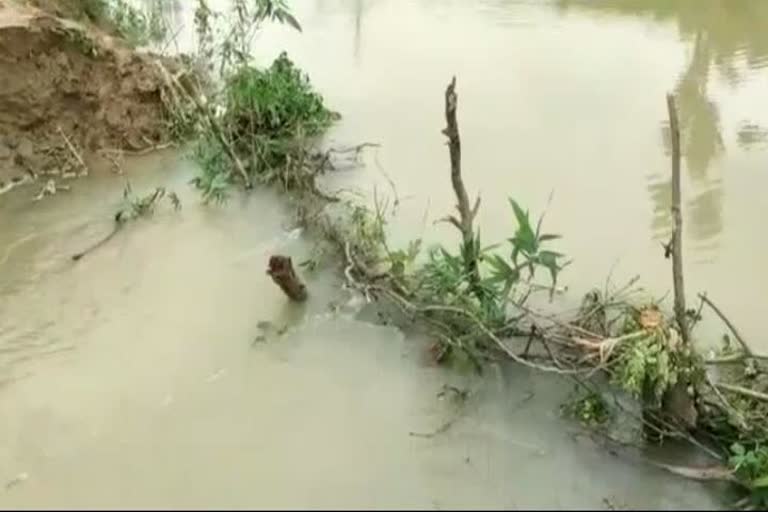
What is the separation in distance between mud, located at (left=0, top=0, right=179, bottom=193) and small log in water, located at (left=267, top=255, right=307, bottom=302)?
2175mm

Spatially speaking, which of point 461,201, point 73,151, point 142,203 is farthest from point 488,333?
point 73,151

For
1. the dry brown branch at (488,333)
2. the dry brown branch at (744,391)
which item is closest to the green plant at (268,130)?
the dry brown branch at (488,333)

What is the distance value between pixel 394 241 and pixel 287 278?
85 centimetres

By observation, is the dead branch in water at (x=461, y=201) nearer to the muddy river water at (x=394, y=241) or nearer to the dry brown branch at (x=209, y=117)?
the muddy river water at (x=394, y=241)

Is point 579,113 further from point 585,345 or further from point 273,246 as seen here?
point 585,345

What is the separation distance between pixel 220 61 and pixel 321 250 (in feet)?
8.35

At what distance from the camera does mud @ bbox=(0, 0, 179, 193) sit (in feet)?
21.6

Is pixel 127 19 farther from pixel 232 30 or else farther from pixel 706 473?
pixel 706 473

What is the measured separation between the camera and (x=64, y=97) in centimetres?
679

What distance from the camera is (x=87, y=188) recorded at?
21.2 ft

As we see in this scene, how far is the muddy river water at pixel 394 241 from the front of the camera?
3.17 metres

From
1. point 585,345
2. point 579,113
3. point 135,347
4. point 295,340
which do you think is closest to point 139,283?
point 135,347

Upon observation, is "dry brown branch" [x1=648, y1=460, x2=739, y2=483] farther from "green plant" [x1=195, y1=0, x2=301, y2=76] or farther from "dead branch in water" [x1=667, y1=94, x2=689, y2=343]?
"green plant" [x1=195, y1=0, x2=301, y2=76]

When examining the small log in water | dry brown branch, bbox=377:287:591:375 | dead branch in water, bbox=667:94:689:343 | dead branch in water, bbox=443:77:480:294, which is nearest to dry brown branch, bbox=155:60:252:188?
the small log in water
